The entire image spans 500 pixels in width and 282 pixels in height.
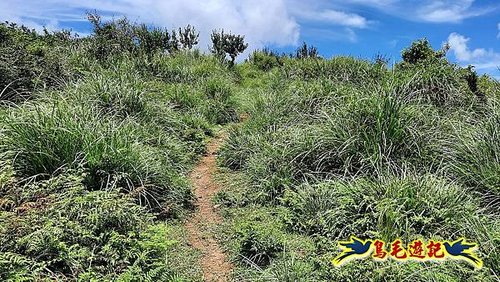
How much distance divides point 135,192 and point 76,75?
493 centimetres

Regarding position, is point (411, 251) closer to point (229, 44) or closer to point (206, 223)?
point (206, 223)

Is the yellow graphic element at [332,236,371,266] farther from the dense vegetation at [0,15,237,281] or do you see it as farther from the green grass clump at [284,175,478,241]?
the dense vegetation at [0,15,237,281]

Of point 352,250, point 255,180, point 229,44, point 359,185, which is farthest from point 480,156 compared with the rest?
point 229,44

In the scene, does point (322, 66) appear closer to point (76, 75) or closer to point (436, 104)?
point (436, 104)

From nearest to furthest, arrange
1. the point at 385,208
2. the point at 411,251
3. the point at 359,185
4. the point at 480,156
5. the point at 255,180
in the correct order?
the point at 411,251 < the point at 385,208 < the point at 359,185 < the point at 480,156 < the point at 255,180

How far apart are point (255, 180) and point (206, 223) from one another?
41.4 inches

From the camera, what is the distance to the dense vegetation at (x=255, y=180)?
338cm

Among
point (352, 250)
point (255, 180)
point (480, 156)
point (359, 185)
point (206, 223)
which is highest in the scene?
point (480, 156)

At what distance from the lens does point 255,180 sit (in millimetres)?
5566

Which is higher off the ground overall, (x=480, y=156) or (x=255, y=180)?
(x=480, y=156)

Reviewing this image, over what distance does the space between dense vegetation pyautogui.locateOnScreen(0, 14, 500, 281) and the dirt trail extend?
0.11 meters

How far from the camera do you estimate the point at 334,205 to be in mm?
4363

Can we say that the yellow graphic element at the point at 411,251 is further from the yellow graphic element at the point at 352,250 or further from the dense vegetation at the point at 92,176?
the dense vegetation at the point at 92,176

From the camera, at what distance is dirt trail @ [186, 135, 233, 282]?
151 inches
